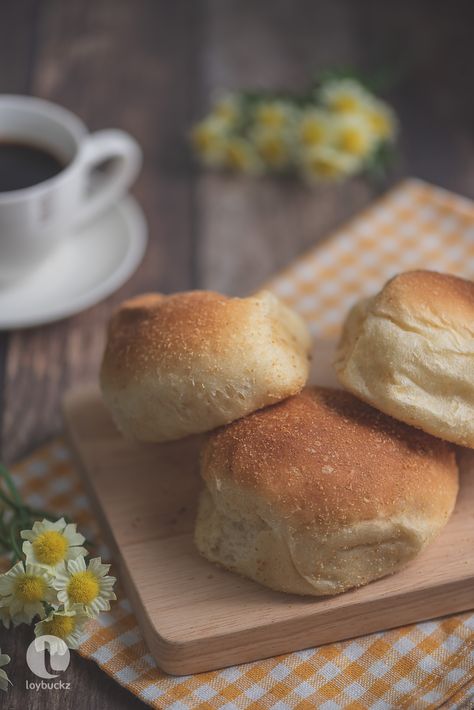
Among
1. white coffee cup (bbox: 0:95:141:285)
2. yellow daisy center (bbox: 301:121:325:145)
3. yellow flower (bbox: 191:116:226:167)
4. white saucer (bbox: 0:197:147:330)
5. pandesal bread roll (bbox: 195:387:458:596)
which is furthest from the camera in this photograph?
yellow flower (bbox: 191:116:226:167)

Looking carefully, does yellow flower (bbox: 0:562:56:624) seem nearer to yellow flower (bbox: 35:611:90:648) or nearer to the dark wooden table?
yellow flower (bbox: 35:611:90:648)

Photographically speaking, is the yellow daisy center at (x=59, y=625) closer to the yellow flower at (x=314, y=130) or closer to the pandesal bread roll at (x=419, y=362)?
the pandesal bread roll at (x=419, y=362)

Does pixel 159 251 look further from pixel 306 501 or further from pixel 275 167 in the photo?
pixel 306 501

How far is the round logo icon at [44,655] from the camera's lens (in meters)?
1.50

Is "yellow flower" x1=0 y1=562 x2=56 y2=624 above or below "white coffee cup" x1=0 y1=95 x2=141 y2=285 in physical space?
below

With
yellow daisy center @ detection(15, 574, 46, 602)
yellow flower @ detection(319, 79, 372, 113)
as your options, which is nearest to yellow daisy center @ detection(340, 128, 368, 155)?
yellow flower @ detection(319, 79, 372, 113)

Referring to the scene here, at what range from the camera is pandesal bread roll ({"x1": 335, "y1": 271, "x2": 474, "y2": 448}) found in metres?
1.49

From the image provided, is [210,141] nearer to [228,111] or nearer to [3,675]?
[228,111]

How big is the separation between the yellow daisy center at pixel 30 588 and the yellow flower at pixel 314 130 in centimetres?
Answer: 169

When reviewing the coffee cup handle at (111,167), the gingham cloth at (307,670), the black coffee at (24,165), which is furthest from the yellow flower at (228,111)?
the gingham cloth at (307,670)

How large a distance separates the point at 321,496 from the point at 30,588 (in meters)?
0.49

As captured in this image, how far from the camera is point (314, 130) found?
2.70 meters

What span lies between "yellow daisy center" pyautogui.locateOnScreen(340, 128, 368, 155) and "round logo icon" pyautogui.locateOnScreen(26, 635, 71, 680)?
1744mm

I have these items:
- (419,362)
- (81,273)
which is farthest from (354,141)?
(419,362)
